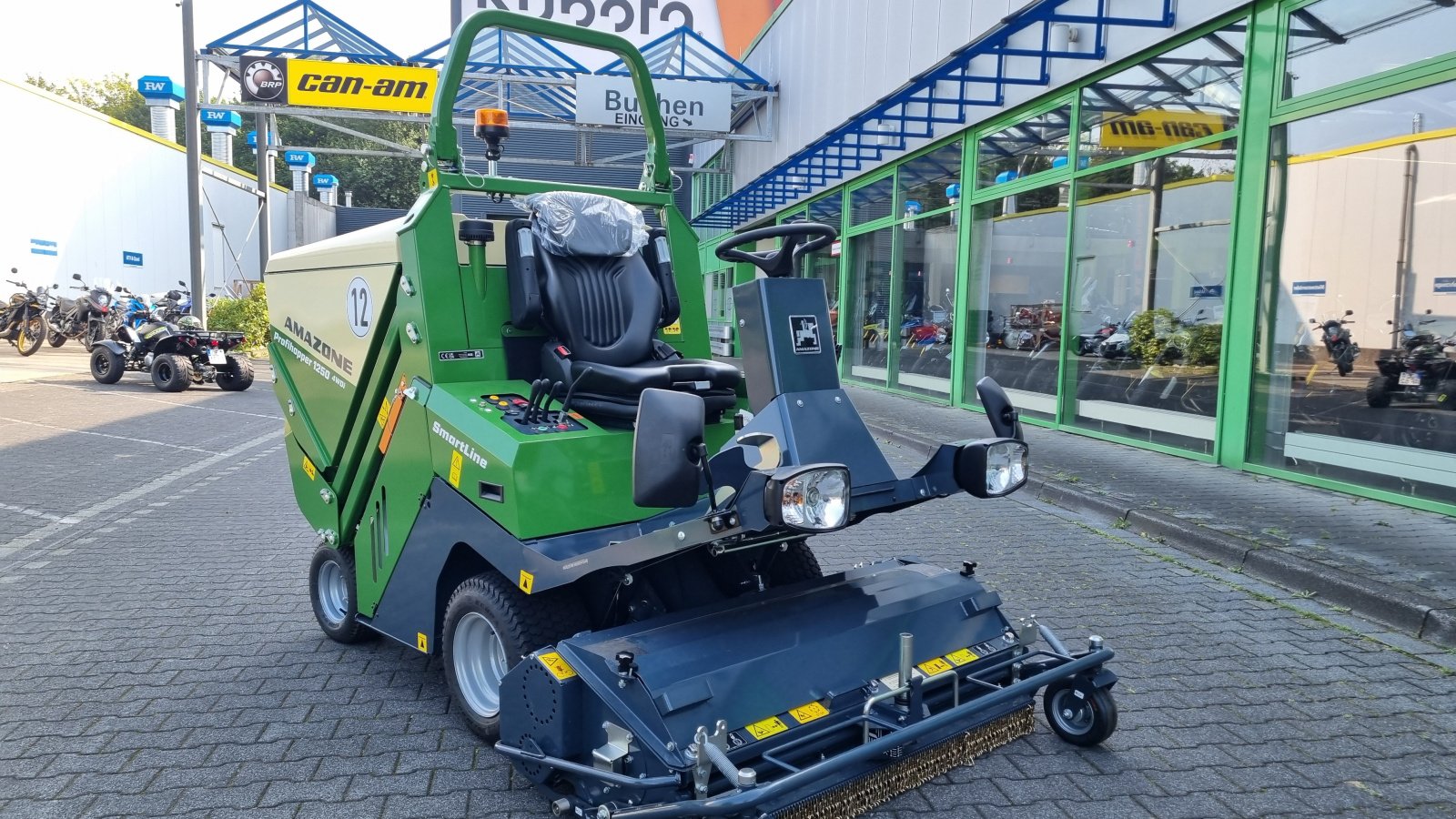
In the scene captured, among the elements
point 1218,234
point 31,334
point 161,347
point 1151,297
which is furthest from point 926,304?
point 31,334

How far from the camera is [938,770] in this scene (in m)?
3.02

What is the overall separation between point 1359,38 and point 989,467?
6326 mm

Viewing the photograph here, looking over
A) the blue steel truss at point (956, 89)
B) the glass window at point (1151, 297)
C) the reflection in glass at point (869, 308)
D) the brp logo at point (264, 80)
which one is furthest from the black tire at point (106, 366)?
the glass window at point (1151, 297)

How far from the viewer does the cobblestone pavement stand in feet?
10.1

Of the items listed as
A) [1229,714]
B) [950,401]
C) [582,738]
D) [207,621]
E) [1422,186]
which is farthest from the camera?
[950,401]

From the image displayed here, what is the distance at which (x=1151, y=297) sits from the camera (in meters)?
9.77

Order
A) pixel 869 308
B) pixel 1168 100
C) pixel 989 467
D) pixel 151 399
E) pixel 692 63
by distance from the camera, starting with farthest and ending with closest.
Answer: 1. pixel 692 63
2. pixel 869 308
3. pixel 151 399
4. pixel 1168 100
5. pixel 989 467

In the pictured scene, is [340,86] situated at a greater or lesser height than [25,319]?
greater

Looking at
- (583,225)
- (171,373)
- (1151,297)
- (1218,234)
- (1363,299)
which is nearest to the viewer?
(583,225)

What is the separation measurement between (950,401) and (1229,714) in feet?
34.7

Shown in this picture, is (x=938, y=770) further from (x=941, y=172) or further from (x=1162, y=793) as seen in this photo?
(x=941, y=172)

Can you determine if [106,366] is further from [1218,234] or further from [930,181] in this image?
[1218,234]

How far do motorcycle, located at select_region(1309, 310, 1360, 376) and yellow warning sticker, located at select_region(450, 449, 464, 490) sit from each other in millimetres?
6851

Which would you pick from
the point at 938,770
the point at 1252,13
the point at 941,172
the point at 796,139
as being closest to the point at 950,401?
the point at 941,172
